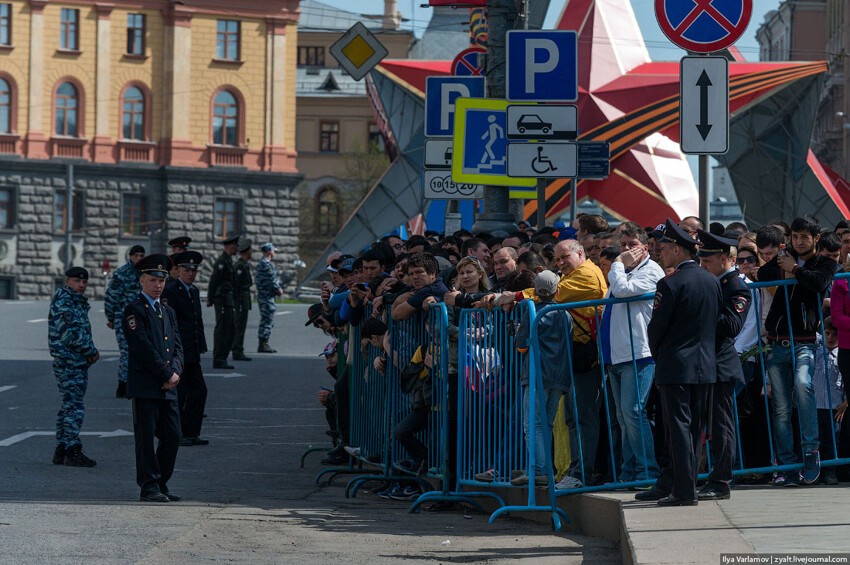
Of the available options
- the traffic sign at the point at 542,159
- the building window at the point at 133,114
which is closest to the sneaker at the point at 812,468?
the traffic sign at the point at 542,159

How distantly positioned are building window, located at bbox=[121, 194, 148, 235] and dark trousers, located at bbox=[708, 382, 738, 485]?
6239 centimetres

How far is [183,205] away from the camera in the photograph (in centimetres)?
7119

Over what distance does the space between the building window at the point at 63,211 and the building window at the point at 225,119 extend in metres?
6.35

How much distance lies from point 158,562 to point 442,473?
2.92 metres

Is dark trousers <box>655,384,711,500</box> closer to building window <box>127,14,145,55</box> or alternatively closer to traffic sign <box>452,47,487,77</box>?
traffic sign <box>452,47,487,77</box>

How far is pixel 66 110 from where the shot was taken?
70.0m

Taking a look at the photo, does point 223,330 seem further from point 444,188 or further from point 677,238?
point 677,238

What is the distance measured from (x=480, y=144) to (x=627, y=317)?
222 inches

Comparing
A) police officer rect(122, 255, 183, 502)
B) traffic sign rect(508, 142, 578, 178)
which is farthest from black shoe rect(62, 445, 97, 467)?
traffic sign rect(508, 142, 578, 178)

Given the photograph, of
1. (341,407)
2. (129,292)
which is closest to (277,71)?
(129,292)

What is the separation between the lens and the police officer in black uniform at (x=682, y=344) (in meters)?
9.25

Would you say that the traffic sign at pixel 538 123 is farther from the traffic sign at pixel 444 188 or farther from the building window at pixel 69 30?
the building window at pixel 69 30

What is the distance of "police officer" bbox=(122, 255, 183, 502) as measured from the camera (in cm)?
1145

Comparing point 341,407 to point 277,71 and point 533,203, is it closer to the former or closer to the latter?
Result: point 533,203
